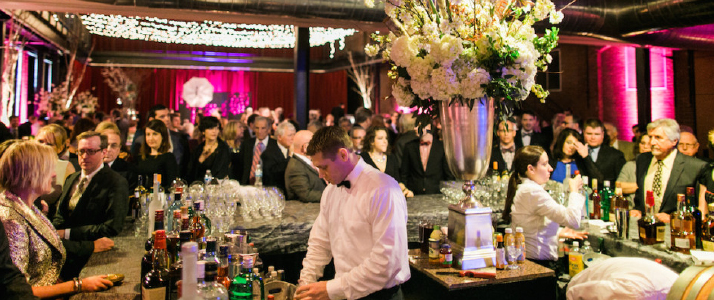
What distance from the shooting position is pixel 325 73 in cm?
1750

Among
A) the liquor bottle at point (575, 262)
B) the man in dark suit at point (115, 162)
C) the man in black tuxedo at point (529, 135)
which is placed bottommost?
the liquor bottle at point (575, 262)

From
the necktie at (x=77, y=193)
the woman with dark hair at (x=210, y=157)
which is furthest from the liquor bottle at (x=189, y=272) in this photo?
the woman with dark hair at (x=210, y=157)

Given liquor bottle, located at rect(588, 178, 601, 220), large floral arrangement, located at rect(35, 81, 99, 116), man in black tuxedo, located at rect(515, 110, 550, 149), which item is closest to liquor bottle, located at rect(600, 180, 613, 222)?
liquor bottle, located at rect(588, 178, 601, 220)

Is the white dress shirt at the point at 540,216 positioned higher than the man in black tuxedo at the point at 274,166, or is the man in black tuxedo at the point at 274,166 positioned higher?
the man in black tuxedo at the point at 274,166

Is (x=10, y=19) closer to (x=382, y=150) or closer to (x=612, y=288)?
(x=382, y=150)

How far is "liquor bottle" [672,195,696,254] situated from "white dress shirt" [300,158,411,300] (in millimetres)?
1656

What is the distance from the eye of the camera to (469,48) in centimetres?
207

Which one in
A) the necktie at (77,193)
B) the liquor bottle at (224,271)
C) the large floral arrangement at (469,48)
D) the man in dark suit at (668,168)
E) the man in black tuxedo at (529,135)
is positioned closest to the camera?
the liquor bottle at (224,271)

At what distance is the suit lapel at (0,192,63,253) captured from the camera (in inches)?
81.4

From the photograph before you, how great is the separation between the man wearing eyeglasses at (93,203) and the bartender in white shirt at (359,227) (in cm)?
128

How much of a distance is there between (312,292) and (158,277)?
0.56 metres

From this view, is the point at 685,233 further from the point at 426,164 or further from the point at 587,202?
the point at 426,164

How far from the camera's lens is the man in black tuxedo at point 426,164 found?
4.91 meters

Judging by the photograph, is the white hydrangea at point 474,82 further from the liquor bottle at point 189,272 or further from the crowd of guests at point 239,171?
the liquor bottle at point 189,272
